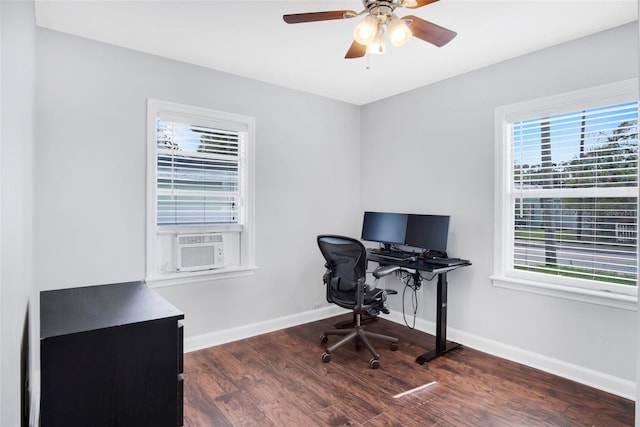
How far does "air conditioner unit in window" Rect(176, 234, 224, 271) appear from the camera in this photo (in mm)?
3197

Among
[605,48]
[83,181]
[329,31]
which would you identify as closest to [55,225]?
[83,181]

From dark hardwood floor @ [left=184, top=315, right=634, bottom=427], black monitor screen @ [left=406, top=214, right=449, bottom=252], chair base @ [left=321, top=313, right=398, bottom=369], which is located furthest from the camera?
black monitor screen @ [left=406, top=214, right=449, bottom=252]

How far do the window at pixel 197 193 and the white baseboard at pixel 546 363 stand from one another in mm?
2180

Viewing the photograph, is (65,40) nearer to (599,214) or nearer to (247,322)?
(247,322)

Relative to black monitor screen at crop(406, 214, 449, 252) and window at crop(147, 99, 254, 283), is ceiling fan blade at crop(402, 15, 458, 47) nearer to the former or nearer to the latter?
black monitor screen at crop(406, 214, 449, 252)

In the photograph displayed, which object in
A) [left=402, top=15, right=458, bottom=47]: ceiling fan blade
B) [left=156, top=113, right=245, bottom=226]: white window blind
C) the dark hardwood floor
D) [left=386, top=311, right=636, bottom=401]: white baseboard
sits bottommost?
the dark hardwood floor

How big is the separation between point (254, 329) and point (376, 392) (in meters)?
1.50

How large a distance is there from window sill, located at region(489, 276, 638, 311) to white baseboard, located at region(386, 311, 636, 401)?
20.1 inches

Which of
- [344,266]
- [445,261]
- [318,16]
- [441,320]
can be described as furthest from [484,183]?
[318,16]

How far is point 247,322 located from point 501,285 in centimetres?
241

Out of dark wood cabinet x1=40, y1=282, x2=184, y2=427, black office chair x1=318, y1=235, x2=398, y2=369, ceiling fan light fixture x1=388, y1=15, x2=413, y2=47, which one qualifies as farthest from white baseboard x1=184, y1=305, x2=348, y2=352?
ceiling fan light fixture x1=388, y1=15, x2=413, y2=47

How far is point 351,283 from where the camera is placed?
3145 millimetres

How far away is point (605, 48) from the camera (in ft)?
8.56

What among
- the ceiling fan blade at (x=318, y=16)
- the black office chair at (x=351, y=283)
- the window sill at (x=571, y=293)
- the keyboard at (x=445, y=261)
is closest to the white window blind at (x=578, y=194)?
the window sill at (x=571, y=293)
